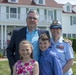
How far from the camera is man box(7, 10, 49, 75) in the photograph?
548cm

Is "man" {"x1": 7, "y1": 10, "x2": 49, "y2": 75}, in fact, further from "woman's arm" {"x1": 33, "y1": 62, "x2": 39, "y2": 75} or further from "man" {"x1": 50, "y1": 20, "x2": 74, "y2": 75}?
"woman's arm" {"x1": 33, "y1": 62, "x2": 39, "y2": 75}

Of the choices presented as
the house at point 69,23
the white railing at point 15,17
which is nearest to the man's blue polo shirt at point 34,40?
the white railing at point 15,17

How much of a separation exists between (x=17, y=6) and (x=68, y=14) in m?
10.7

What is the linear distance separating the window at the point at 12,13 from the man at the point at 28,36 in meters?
35.9

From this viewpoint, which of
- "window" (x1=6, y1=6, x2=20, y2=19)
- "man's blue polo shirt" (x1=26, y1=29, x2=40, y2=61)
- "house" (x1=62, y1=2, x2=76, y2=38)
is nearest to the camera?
"man's blue polo shirt" (x1=26, y1=29, x2=40, y2=61)

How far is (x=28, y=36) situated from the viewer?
5.62 meters

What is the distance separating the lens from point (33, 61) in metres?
5.03

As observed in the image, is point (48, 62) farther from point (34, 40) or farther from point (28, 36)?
point (28, 36)

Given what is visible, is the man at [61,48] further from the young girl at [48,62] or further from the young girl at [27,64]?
the young girl at [27,64]

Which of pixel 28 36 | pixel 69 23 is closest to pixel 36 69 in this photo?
pixel 28 36

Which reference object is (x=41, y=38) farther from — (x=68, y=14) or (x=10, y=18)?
(x=68, y=14)

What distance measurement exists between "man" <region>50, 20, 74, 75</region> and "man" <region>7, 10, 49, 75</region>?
176mm

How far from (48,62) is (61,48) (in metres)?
0.45

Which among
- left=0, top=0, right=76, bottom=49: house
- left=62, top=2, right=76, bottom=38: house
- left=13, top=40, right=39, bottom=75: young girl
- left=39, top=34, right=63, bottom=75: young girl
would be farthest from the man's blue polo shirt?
left=62, top=2, right=76, bottom=38: house
